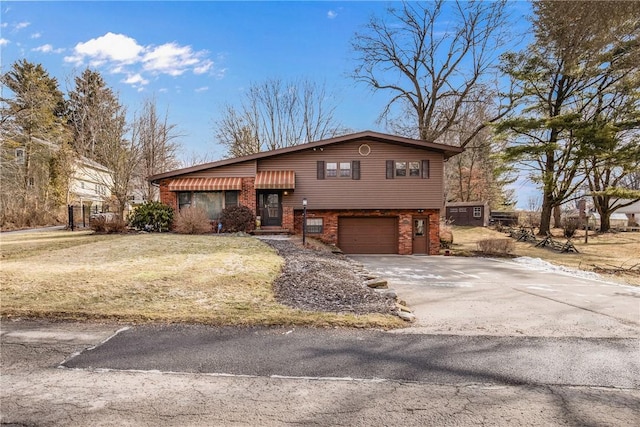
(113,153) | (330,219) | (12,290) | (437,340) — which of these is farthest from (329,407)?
(113,153)

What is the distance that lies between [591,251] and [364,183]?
46.3ft

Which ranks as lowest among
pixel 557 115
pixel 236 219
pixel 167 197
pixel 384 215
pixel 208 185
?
pixel 236 219

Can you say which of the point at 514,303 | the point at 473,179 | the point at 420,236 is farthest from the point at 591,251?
the point at 473,179

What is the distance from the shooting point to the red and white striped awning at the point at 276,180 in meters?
15.8

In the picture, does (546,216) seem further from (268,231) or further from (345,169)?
(268,231)

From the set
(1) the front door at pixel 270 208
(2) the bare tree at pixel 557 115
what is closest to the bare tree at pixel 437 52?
(2) the bare tree at pixel 557 115

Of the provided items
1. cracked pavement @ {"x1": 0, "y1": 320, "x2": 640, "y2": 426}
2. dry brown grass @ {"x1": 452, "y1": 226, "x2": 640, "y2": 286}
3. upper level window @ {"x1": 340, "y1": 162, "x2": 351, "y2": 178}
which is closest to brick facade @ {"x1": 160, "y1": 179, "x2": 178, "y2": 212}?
upper level window @ {"x1": 340, "y1": 162, "x2": 351, "y2": 178}

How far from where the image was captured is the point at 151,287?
6.01 meters

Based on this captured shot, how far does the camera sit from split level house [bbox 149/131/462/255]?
16.5 metres

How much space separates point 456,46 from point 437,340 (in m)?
24.2

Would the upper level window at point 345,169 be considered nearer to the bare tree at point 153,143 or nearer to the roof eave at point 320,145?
the roof eave at point 320,145

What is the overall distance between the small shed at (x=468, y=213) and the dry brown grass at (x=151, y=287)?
27636 mm

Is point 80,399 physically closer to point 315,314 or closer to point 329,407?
point 329,407

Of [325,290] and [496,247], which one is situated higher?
[325,290]
